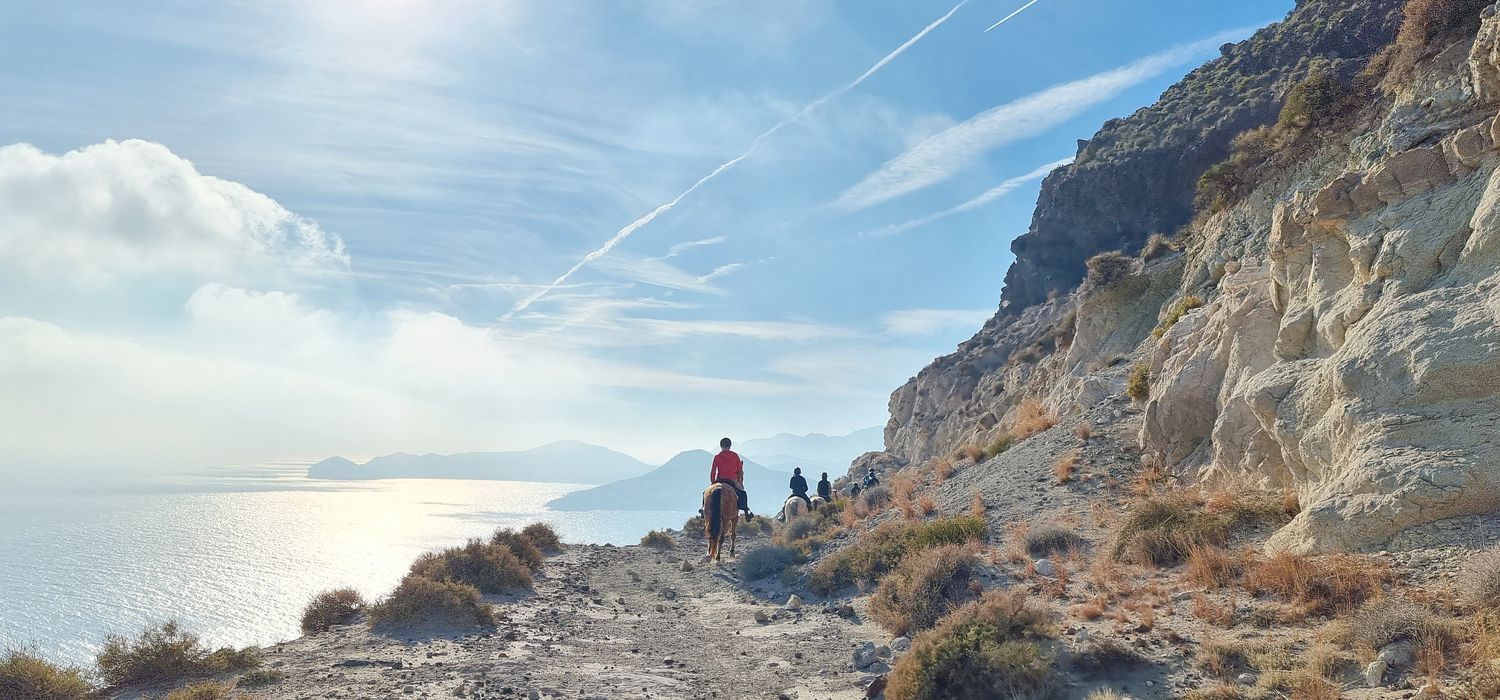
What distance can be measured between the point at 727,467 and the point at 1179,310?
521 inches

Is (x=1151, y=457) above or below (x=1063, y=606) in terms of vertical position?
above

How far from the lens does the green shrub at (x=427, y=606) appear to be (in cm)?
1098

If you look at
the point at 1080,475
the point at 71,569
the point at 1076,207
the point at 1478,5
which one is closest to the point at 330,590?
the point at 1080,475

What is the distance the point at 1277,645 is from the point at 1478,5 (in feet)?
51.0

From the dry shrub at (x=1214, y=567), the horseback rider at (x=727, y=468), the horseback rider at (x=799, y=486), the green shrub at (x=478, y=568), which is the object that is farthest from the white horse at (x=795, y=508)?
the dry shrub at (x=1214, y=567)

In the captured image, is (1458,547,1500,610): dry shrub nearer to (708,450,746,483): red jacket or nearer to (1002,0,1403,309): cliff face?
(708,450,746,483): red jacket

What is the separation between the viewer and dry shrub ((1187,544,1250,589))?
26.3ft

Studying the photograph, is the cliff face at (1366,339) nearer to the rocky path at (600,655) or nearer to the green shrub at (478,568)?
the rocky path at (600,655)

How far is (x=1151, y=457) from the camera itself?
14328 mm

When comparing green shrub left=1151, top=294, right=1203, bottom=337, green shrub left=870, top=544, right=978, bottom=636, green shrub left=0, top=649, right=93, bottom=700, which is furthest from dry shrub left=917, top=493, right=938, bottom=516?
green shrub left=0, top=649, right=93, bottom=700

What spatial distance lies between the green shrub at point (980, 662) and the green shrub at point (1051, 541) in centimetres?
453

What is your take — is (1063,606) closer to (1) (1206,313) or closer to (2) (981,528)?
(2) (981,528)

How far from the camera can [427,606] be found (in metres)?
11.3

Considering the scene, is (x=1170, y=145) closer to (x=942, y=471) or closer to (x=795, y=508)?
(x=942, y=471)
